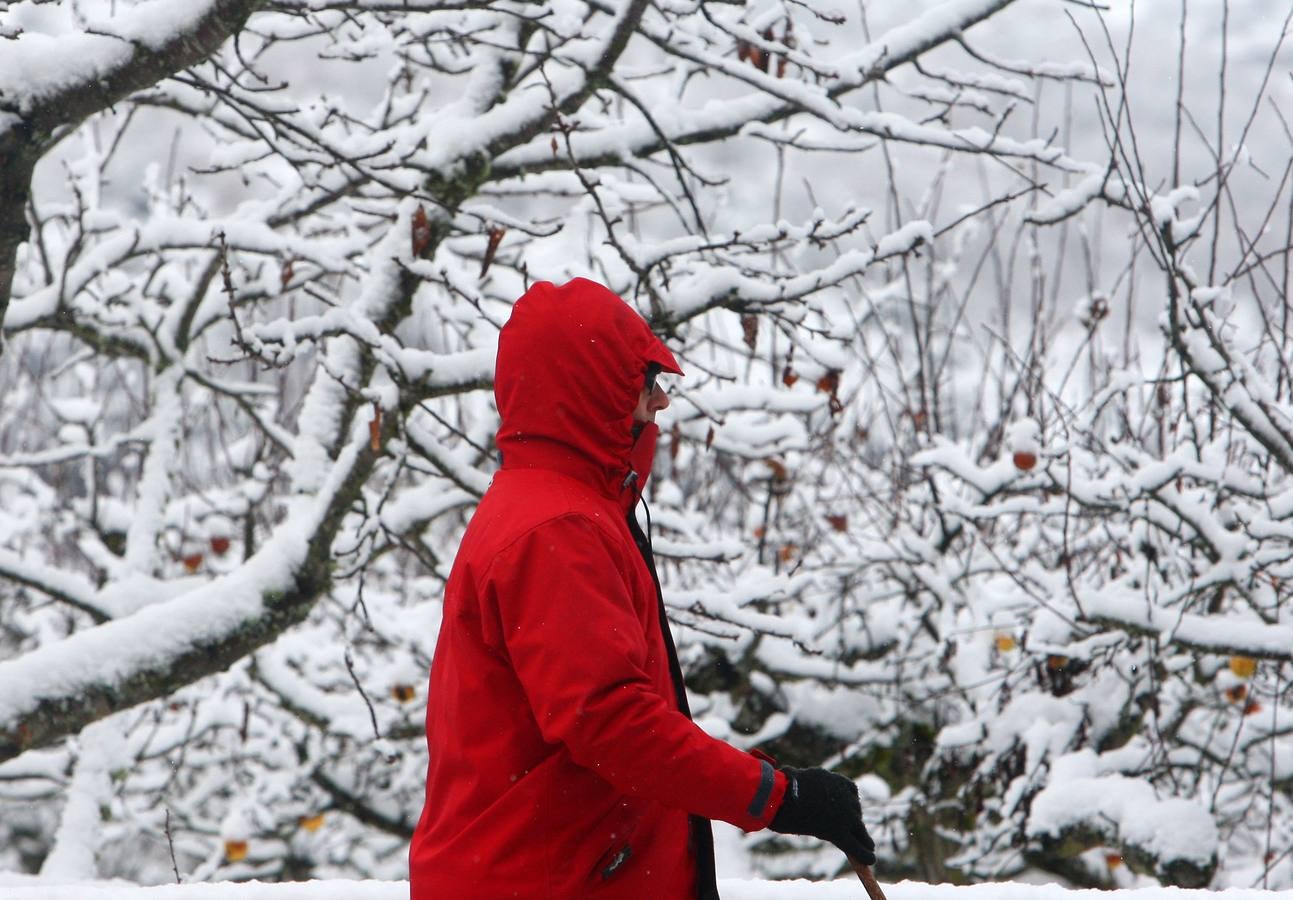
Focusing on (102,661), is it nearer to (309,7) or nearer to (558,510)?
(309,7)

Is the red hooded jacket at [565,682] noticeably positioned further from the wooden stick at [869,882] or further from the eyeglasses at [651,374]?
the wooden stick at [869,882]

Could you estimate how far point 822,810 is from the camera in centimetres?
151

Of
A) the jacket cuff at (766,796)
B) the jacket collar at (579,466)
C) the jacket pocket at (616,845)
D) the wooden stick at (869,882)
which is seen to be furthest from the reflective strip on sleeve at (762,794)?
the jacket collar at (579,466)

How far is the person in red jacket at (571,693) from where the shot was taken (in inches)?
54.7

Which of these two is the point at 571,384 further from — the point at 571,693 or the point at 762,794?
the point at 762,794

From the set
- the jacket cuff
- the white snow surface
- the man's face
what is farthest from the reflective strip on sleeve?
the white snow surface

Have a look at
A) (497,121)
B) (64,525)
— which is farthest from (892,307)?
(64,525)

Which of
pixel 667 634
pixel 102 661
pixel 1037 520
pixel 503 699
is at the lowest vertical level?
pixel 503 699

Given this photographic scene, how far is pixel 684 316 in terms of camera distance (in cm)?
280

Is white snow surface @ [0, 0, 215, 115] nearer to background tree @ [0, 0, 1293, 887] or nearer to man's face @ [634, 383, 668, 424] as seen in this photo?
background tree @ [0, 0, 1293, 887]

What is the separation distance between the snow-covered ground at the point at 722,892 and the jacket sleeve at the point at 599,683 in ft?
1.87

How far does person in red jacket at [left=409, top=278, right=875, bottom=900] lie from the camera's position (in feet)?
4.56

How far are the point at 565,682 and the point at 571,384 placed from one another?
0.44m

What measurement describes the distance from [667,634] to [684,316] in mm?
1248
